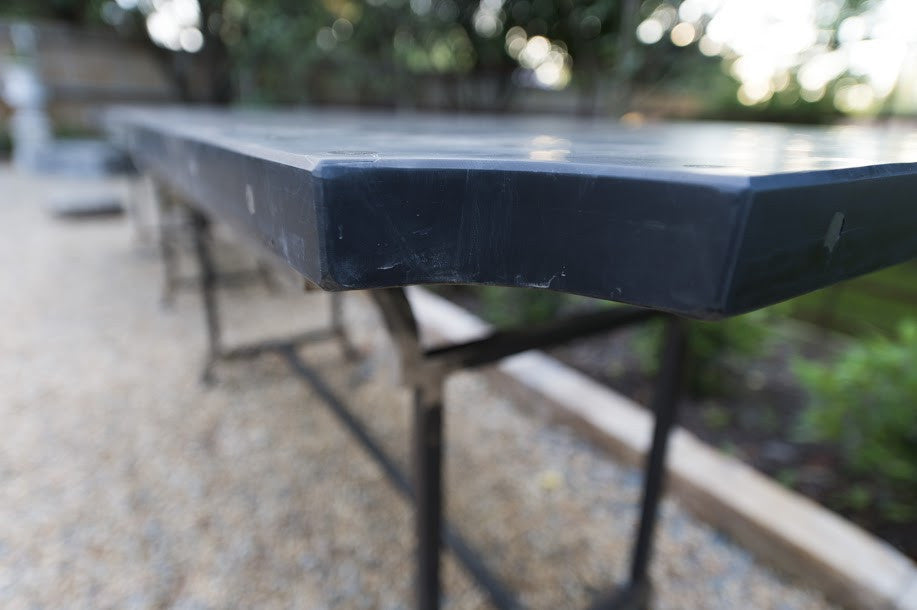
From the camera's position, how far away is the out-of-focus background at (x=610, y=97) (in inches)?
82.4

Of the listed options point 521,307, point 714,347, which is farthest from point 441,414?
point 521,307

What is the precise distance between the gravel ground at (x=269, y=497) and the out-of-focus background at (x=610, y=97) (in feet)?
0.57

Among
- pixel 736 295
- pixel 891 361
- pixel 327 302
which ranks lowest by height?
pixel 327 302

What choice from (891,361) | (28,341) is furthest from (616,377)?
(28,341)

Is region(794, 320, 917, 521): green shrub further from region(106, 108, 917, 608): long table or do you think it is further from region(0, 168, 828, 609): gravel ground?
region(106, 108, 917, 608): long table

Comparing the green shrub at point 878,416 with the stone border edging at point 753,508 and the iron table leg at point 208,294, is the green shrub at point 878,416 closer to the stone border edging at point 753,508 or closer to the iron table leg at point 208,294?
the stone border edging at point 753,508

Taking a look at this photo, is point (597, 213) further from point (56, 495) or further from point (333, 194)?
point (56, 495)

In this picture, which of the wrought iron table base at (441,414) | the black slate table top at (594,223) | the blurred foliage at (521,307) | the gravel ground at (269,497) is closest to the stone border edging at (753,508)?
the gravel ground at (269,497)

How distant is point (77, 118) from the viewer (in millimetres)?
12328

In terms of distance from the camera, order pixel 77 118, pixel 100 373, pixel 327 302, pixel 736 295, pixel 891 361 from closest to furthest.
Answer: pixel 736 295 < pixel 891 361 < pixel 100 373 < pixel 327 302 < pixel 77 118

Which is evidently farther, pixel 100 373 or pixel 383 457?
pixel 100 373

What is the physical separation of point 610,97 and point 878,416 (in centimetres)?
697

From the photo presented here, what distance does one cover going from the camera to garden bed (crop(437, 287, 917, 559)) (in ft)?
6.78

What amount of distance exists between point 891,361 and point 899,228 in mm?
1848
